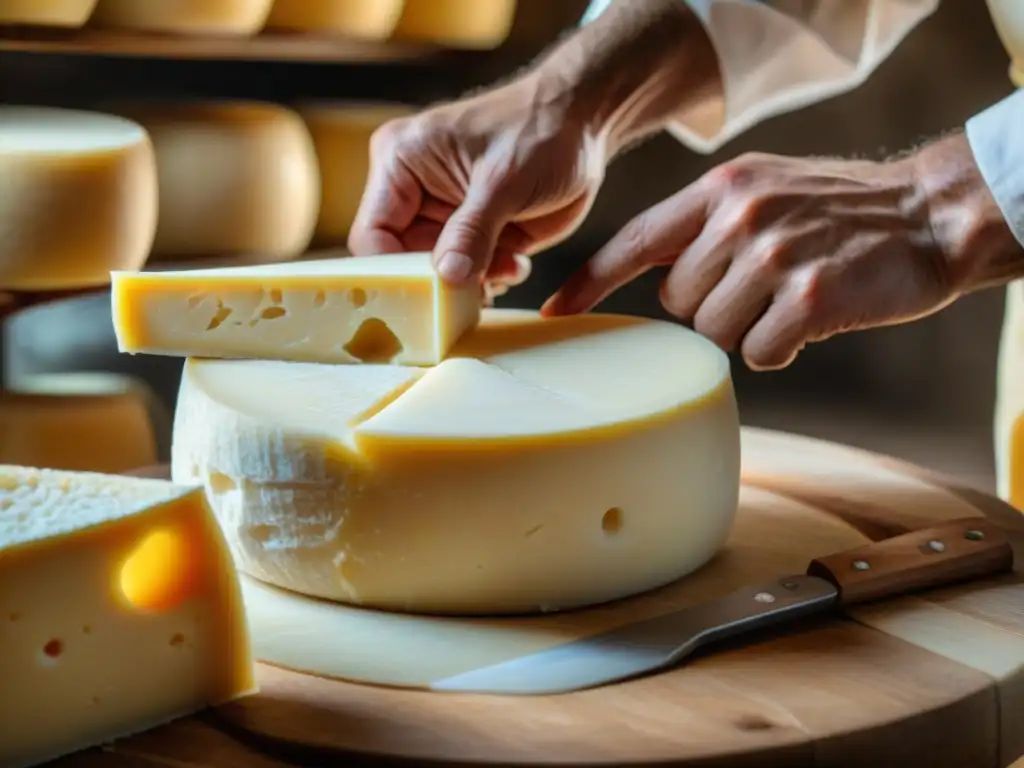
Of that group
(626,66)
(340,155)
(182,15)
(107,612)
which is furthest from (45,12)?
(107,612)

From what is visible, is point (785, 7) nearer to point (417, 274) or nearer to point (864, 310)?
point (864, 310)

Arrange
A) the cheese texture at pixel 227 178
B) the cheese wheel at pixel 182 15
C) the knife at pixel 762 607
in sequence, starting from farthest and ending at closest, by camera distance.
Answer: the cheese texture at pixel 227 178 < the cheese wheel at pixel 182 15 < the knife at pixel 762 607

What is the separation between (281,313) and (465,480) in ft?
0.99

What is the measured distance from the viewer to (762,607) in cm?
101

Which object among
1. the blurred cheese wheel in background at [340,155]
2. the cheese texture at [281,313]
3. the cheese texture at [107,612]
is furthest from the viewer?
the blurred cheese wheel in background at [340,155]

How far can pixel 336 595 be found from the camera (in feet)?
3.43

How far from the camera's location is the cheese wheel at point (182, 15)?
1697 millimetres

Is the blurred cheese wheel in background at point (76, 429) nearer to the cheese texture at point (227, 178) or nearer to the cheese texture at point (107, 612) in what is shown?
the cheese texture at point (227, 178)

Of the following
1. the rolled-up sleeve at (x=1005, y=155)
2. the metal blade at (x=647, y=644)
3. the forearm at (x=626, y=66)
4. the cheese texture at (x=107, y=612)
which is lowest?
the metal blade at (x=647, y=644)

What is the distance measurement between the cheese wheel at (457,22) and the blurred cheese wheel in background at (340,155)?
134 millimetres

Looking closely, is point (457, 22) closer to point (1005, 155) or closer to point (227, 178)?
point (227, 178)

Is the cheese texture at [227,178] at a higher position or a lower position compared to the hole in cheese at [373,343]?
higher

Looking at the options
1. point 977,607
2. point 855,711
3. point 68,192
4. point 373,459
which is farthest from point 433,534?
point 68,192

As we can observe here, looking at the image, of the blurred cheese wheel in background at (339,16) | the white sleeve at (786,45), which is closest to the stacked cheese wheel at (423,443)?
the white sleeve at (786,45)
